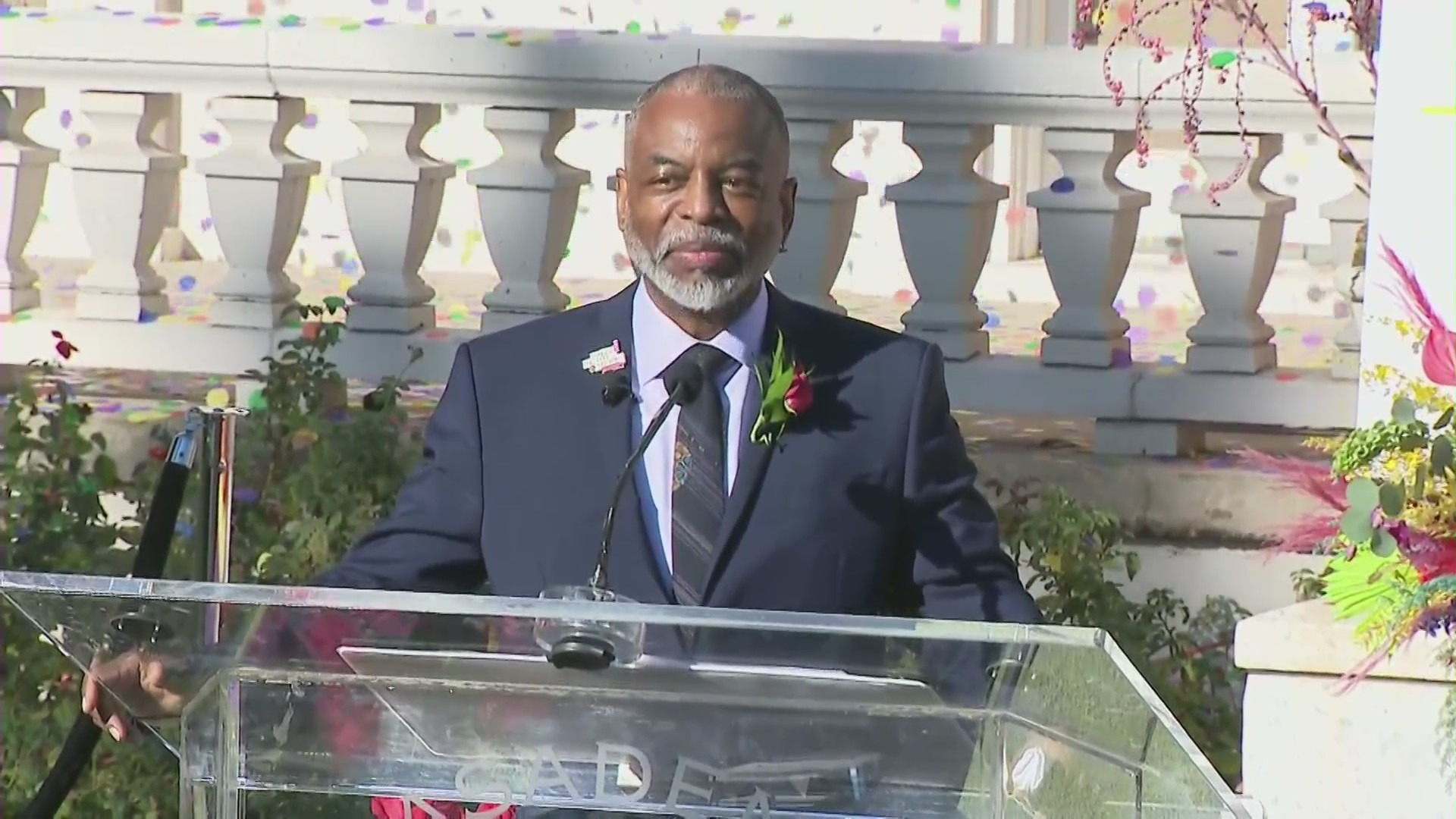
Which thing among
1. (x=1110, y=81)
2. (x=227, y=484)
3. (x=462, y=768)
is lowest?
(x=462, y=768)

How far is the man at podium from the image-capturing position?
106 inches

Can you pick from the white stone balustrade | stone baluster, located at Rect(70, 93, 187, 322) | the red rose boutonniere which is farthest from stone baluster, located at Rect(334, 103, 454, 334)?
the red rose boutonniere

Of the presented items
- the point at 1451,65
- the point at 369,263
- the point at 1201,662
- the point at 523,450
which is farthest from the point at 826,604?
the point at 369,263

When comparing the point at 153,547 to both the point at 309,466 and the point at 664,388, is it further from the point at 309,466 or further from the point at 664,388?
the point at 309,466

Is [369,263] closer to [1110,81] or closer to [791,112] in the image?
[791,112]

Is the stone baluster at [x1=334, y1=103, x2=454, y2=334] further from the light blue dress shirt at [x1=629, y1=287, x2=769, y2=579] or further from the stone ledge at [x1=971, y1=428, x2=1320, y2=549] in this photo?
the light blue dress shirt at [x1=629, y1=287, x2=769, y2=579]

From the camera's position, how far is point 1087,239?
15.9 ft

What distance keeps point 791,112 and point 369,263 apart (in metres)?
1.03

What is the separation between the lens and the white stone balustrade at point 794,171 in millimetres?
4773

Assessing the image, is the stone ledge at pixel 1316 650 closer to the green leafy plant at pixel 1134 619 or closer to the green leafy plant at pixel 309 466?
the green leafy plant at pixel 1134 619

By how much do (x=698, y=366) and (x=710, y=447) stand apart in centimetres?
37

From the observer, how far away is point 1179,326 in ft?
26.4

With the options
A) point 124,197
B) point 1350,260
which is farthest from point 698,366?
point 1350,260

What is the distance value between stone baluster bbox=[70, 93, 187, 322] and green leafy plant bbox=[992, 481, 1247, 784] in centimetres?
213
